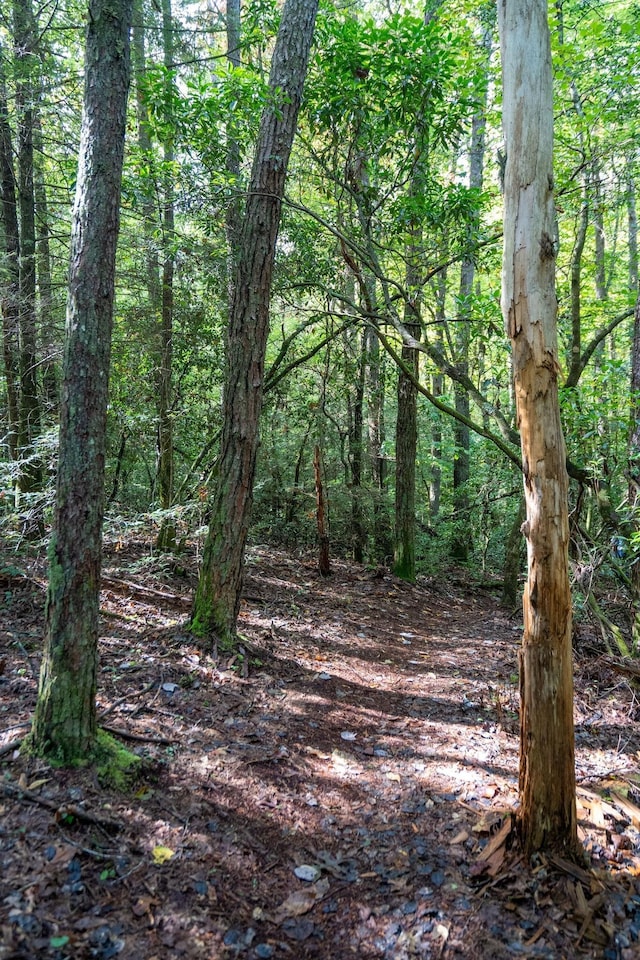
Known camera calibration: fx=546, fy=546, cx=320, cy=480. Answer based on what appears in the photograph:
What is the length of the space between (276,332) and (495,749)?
42.6 feet

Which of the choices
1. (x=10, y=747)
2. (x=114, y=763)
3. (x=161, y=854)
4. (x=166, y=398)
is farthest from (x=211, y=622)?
(x=166, y=398)

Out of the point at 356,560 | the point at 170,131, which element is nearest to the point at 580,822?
the point at 170,131

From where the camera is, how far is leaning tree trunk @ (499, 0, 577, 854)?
283cm

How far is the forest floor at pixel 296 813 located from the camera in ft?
8.26

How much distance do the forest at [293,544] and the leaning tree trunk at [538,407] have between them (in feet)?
0.06

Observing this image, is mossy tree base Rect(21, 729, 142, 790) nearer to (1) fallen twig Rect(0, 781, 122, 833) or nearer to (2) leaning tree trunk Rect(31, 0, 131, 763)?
(2) leaning tree trunk Rect(31, 0, 131, 763)

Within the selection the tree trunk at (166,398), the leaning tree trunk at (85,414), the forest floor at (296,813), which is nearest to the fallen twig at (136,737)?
the forest floor at (296,813)

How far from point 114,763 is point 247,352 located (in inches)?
149

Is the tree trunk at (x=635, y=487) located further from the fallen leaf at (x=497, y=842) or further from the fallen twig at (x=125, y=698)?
the fallen twig at (x=125, y=698)

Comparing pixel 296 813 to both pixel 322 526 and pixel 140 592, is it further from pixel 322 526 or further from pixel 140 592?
pixel 322 526

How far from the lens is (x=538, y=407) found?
9.53 ft

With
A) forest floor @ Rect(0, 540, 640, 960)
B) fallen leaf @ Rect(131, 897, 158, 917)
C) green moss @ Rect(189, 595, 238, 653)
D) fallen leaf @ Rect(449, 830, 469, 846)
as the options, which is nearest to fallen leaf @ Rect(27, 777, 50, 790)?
forest floor @ Rect(0, 540, 640, 960)

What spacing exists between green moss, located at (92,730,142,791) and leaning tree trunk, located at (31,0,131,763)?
0.32ft

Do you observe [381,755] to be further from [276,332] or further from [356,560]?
[276,332]
